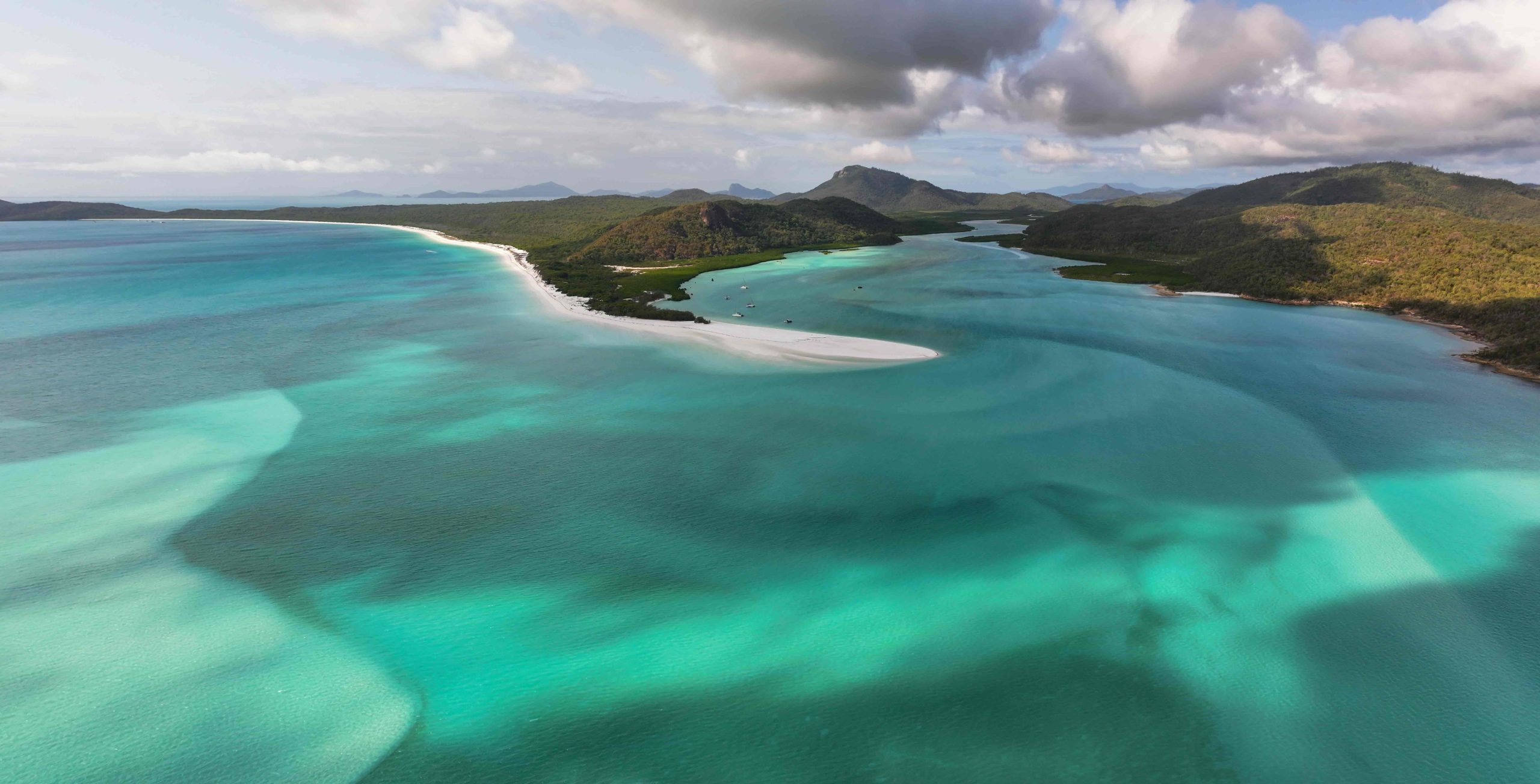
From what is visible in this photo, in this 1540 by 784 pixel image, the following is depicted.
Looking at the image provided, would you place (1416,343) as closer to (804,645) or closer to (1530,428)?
(1530,428)

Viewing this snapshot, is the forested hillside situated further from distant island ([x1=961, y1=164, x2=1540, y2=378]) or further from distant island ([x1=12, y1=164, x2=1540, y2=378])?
distant island ([x1=961, y1=164, x2=1540, y2=378])

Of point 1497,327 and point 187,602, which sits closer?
point 187,602

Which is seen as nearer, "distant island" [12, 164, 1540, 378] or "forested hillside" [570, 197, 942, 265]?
"distant island" [12, 164, 1540, 378]

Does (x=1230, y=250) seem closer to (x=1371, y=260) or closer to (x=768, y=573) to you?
(x=1371, y=260)

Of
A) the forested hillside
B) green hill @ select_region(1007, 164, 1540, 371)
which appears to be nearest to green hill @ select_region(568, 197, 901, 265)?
the forested hillside

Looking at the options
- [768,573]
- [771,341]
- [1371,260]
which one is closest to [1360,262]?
[1371,260]


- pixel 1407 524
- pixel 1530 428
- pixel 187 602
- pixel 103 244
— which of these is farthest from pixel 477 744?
pixel 103 244
